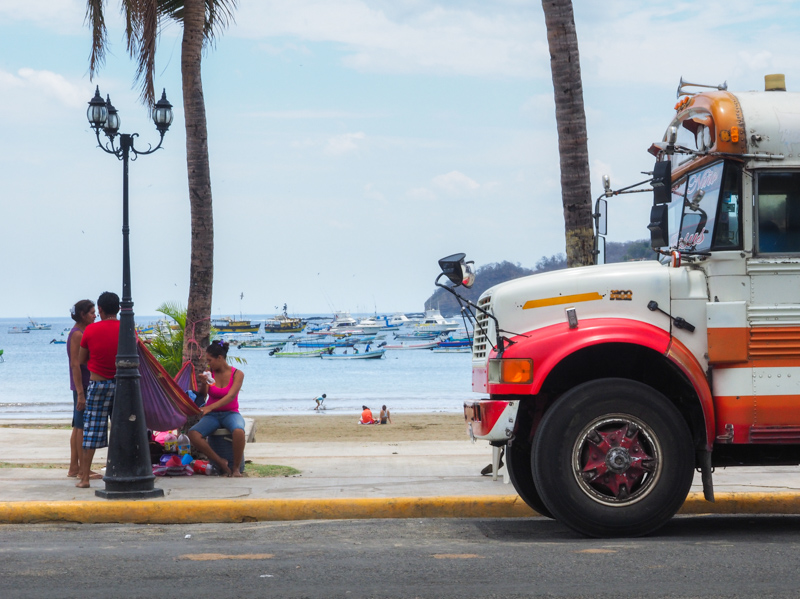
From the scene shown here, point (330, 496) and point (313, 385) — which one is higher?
point (330, 496)

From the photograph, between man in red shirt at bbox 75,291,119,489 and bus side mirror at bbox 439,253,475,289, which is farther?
man in red shirt at bbox 75,291,119,489

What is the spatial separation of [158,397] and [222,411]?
78 cm

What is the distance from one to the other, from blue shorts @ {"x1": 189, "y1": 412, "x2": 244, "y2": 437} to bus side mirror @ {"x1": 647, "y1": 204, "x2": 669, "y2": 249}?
518 centimetres

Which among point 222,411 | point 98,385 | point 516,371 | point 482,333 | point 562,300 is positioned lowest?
point 222,411

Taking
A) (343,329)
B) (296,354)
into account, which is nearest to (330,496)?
(296,354)

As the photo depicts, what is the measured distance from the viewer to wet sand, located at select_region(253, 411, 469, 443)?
23.1 metres

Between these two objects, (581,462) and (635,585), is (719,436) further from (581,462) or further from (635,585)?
(635,585)

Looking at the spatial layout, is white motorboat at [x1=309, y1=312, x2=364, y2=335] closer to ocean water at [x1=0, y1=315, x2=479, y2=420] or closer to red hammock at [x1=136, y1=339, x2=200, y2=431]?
ocean water at [x1=0, y1=315, x2=479, y2=420]

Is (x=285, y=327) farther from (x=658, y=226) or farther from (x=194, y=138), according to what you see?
(x=658, y=226)

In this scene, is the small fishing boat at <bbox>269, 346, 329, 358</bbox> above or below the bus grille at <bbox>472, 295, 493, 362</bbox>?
below

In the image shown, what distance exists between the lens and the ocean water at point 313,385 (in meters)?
44.1

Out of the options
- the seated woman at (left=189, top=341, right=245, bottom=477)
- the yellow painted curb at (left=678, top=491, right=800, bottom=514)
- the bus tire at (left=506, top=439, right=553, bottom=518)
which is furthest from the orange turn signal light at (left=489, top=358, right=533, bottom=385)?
the seated woman at (left=189, top=341, right=245, bottom=477)

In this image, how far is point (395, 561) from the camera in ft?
19.5

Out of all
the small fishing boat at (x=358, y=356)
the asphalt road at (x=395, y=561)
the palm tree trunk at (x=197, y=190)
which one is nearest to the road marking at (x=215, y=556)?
the asphalt road at (x=395, y=561)
